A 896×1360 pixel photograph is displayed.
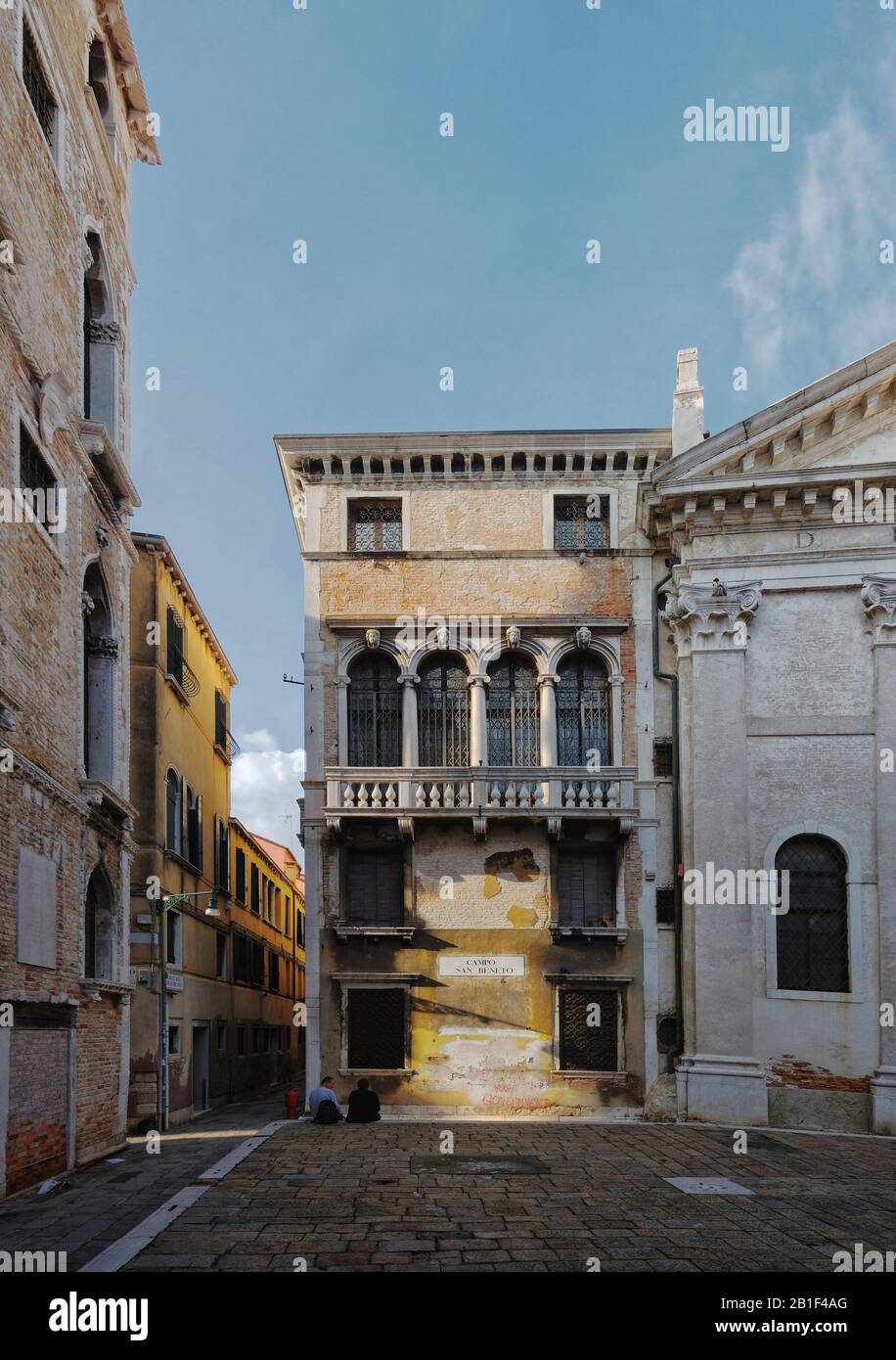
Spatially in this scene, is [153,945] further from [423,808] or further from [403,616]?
[403,616]

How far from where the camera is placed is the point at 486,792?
71.7 feet

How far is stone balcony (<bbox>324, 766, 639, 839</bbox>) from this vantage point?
21.8m

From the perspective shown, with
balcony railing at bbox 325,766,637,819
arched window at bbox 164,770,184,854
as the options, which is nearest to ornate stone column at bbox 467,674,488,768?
balcony railing at bbox 325,766,637,819

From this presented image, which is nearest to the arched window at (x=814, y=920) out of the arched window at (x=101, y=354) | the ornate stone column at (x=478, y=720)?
the ornate stone column at (x=478, y=720)

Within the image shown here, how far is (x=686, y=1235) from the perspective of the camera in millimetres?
10633

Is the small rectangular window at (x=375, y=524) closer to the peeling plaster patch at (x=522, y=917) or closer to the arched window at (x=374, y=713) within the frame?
the arched window at (x=374, y=713)

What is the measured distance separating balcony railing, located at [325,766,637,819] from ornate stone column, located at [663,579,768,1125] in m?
1.32

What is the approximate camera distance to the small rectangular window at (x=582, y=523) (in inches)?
922

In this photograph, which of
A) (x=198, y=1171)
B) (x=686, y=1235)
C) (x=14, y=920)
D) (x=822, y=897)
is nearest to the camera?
(x=686, y=1235)

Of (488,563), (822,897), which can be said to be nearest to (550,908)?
(822,897)

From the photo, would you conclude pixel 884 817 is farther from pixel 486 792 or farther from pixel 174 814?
pixel 174 814

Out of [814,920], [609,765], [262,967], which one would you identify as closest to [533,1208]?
[814,920]

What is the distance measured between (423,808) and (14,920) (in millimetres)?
9637
